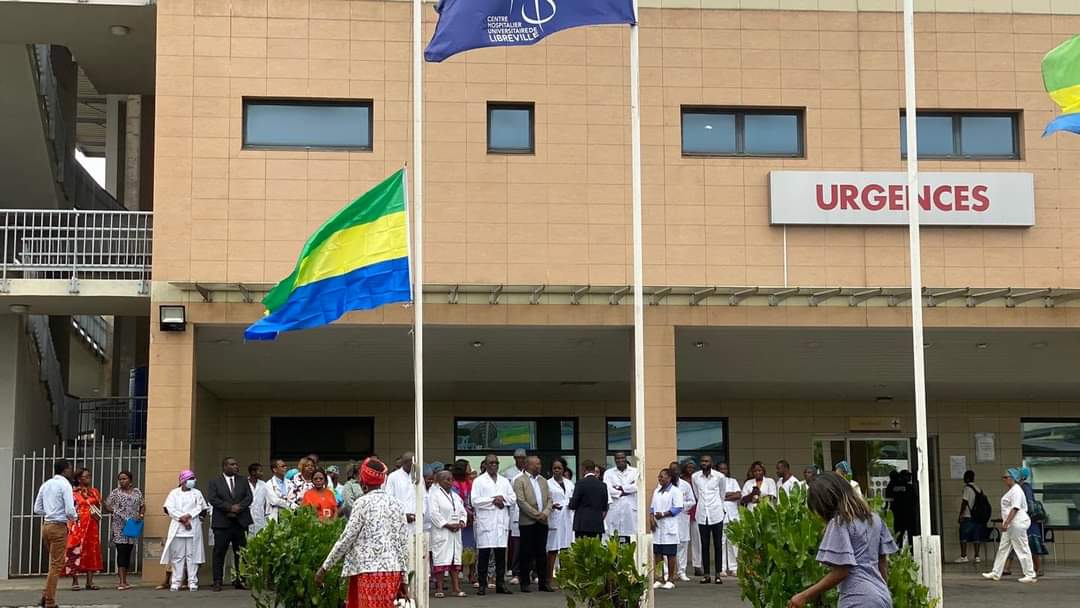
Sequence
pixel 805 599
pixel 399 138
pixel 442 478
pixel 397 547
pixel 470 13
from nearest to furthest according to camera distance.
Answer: pixel 805 599, pixel 397 547, pixel 470 13, pixel 442 478, pixel 399 138

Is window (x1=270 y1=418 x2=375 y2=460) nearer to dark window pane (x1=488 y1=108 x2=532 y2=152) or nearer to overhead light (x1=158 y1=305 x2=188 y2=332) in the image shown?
overhead light (x1=158 y1=305 x2=188 y2=332)

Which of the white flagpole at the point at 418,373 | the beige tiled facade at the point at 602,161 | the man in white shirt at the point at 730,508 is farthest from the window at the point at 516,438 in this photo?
the white flagpole at the point at 418,373

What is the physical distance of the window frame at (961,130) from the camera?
21219 millimetres

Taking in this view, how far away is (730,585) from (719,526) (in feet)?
4.33

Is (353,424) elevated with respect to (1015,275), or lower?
lower

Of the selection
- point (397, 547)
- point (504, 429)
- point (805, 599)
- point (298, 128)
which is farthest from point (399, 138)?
point (805, 599)

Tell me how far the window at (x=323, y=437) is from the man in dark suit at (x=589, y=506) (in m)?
8.90

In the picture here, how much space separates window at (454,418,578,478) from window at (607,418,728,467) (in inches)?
29.1

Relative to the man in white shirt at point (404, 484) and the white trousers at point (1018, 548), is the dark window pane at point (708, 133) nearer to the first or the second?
the man in white shirt at point (404, 484)

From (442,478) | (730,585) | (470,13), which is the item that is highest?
(470,13)

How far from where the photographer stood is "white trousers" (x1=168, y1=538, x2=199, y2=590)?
1928 centimetres

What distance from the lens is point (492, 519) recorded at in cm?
1933

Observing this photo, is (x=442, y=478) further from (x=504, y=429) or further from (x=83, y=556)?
(x=504, y=429)

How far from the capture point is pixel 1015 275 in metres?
21.1
